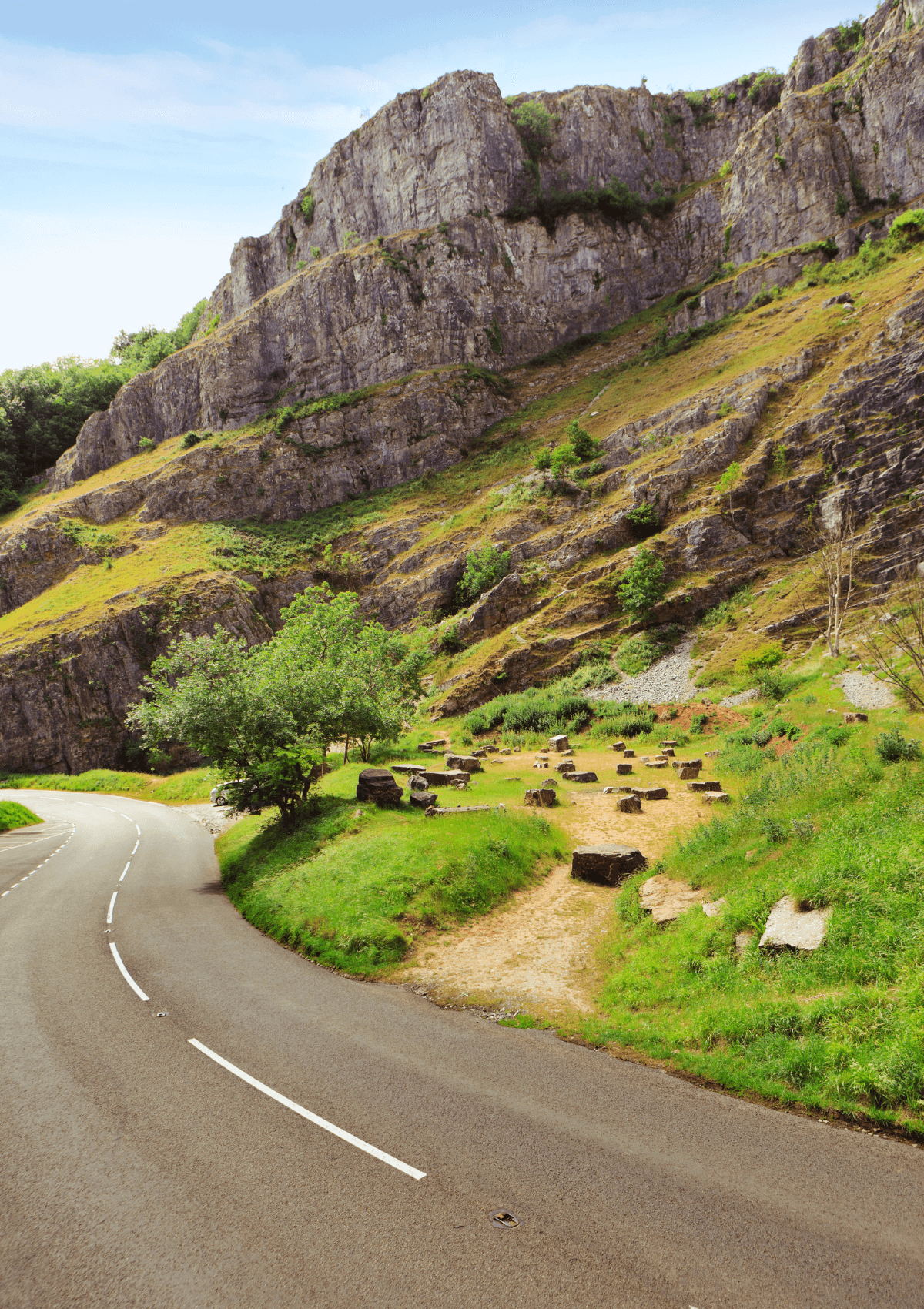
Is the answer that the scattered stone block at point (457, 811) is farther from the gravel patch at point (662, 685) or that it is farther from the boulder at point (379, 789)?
the gravel patch at point (662, 685)

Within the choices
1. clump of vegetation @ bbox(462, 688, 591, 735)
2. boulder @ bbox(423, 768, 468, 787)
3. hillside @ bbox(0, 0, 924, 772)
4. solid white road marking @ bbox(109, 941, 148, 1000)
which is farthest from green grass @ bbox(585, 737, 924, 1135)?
hillside @ bbox(0, 0, 924, 772)

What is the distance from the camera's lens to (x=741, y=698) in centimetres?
3534

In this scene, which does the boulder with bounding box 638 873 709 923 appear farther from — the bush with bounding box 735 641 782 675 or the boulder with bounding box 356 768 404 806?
the bush with bounding box 735 641 782 675

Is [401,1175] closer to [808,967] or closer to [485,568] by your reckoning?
[808,967]

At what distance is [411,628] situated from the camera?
6050cm

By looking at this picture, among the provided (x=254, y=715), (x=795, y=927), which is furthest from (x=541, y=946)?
(x=254, y=715)

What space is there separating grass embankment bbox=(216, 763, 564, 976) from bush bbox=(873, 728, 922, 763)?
357 inches

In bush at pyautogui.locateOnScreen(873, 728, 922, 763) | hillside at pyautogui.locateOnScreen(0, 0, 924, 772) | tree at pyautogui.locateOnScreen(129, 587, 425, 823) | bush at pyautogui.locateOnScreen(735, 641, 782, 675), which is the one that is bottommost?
bush at pyautogui.locateOnScreen(735, 641, 782, 675)

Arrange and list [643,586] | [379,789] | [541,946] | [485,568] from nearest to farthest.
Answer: [541,946] → [379,789] → [643,586] → [485,568]

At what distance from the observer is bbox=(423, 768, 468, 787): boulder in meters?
25.9

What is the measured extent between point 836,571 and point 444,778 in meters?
27.5

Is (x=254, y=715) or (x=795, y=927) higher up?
(x=254, y=715)

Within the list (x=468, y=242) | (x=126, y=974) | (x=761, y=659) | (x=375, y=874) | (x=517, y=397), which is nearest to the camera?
(x=126, y=974)

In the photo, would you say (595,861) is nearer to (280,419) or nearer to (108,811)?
(108,811)
